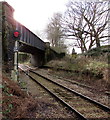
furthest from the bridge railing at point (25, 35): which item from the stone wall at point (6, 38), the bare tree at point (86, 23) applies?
the bare tree at point (86, 23)

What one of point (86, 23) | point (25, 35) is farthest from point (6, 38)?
point (86, 23)

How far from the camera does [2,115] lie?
3561 millimetres

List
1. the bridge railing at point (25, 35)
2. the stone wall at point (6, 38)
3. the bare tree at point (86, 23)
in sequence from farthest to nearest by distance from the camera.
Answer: the bare tree at point (86, 23) < the bridge railing at point (25, 35) < the stone wall at point (6, 38)

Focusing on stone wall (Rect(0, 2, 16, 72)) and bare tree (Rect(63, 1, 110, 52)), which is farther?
bare tree (Rect(63, 1, 110, 52))

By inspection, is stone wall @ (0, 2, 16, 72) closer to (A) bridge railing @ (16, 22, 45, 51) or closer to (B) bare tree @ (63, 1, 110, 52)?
(A) bridge railing @ (16, 22, 45, 51)

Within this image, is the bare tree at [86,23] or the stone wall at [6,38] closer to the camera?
the stone wall at [6,38]

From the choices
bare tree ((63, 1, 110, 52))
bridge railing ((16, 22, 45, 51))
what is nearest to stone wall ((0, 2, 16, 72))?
bridge railing ((16, 22, 45, 51))

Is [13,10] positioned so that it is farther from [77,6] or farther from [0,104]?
[77,6]

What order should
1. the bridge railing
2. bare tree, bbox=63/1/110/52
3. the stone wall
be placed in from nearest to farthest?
the stone wall < the bridge railing < bare tree, bbox=63/1/110/52

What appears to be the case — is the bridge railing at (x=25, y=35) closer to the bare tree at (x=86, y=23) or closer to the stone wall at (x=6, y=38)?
the stone wall at (x=6, y=38)

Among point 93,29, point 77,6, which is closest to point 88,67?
point 93,29

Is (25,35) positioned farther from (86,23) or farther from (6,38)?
(86,23)

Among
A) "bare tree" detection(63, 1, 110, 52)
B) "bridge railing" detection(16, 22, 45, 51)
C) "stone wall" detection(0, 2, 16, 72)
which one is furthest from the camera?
"bare tree" detection(63, 1, 110, 52)

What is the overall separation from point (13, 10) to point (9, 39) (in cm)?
289
